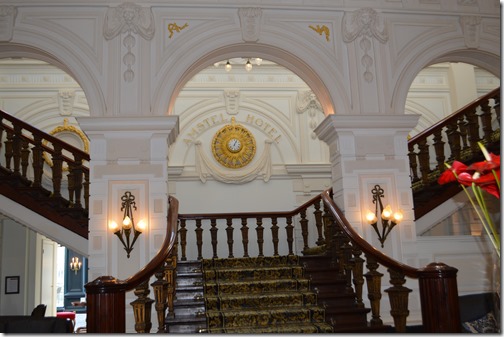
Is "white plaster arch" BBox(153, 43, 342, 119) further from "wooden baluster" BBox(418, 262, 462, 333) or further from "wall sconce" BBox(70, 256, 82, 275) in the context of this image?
"wall sconce" BBox(70, 256, 82, 275)

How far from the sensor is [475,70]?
1214 cm

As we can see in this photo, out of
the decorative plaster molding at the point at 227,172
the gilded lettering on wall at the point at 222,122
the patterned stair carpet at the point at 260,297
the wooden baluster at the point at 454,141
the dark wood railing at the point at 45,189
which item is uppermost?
the gilded lettering on wall at the point at 222,122

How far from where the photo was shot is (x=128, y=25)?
716cm

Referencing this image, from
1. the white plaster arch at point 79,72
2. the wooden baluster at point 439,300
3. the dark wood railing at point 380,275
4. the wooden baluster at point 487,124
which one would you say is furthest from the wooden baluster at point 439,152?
the white plaster arch at point 79,72

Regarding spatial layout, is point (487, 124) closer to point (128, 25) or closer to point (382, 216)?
point (382, 216)

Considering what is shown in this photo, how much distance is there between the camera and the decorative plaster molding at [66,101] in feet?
36.4

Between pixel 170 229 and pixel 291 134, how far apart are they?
6.12 m

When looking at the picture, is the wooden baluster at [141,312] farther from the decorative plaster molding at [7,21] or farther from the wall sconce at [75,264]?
the wall sconce at [75,264]

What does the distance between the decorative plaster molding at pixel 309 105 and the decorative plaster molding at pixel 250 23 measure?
14.0ft

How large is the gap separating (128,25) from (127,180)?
7.17ft

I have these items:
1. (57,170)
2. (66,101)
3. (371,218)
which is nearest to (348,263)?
(371,218)

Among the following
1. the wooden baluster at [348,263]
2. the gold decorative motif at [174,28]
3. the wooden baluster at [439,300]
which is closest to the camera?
the wooden baluster at [439,300]

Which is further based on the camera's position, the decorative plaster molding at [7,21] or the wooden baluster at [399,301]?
the decorative plaster molding at [7,21]

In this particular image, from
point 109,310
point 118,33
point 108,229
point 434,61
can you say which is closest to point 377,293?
point 109,310
